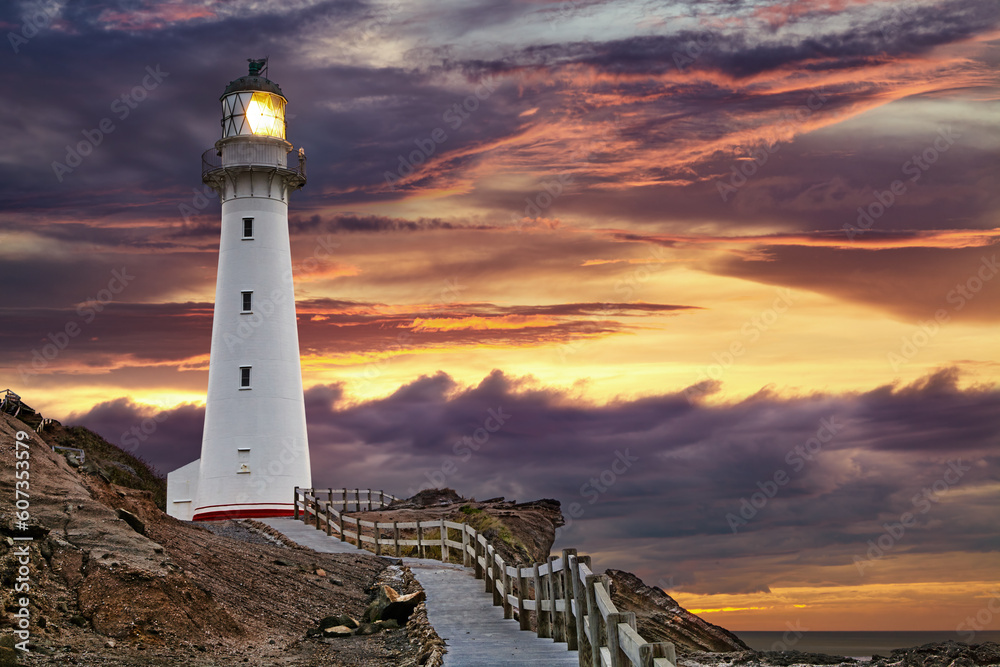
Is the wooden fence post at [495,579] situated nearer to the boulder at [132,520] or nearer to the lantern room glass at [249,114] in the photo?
the boulder at [132,520]

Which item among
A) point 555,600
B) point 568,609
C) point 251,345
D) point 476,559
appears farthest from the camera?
point 251,345

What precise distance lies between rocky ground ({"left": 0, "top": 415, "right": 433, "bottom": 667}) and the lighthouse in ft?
48.0

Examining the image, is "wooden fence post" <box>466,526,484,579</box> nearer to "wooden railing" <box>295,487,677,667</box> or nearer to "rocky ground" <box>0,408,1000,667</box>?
"wooden railing" <box>295,487,677,667</box>

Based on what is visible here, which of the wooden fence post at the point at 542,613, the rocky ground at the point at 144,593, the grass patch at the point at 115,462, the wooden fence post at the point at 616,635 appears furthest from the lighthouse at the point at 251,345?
the wooden fence post at the point at 616,635

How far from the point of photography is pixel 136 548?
53.8ft

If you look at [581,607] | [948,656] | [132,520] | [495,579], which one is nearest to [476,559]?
[495,579]

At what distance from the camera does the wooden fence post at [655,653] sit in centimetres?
781

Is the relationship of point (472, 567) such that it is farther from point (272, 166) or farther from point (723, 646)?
point (272, 166)

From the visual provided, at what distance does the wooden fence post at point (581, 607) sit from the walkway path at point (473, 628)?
37cm

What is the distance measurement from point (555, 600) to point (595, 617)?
313cm

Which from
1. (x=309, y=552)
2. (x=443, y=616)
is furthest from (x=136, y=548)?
(x=309, y=552)

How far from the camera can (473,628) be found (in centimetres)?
1691

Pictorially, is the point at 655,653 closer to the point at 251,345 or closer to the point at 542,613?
the point at 542,613

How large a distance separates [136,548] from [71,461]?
Result: 645cm
